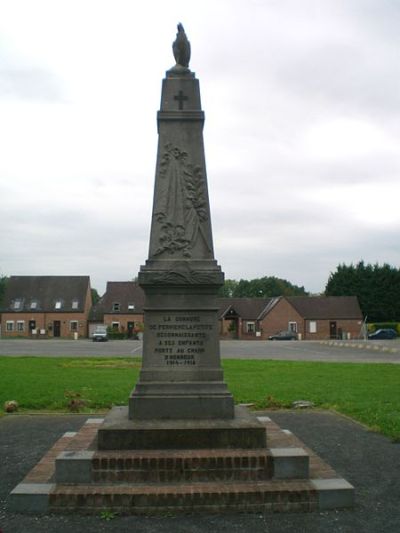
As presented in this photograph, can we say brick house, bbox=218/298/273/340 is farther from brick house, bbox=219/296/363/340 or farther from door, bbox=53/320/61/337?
door, bbox=53/320/61/337

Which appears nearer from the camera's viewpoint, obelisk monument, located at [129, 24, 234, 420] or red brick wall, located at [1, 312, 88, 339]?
obelisk monument, located at [129, 24, 234, 420]

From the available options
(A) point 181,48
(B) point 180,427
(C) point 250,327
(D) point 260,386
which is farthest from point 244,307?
(B) point 180,427

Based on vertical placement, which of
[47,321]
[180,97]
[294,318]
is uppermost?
[180,97]

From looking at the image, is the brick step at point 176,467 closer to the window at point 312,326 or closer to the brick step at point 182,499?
the brick step at point 182,499

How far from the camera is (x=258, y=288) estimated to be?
121438mm

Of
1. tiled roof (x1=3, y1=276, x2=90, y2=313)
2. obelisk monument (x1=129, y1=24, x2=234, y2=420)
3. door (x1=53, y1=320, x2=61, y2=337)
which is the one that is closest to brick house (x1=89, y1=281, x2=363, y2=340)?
tiled roof (x1=3, y1=276, x2=90, y2=313)

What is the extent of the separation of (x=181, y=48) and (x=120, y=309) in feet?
206

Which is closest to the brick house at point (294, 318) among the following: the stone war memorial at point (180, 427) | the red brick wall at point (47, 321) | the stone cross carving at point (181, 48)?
the red brick wall at point (47, 321)

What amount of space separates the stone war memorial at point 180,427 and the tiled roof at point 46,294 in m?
63.7

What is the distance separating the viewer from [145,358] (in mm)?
7953

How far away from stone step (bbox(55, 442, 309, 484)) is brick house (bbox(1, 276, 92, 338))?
6425 cm

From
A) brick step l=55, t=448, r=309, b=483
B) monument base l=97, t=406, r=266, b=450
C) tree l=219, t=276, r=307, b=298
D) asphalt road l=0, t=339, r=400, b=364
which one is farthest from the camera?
tree l=219, t=276, r=307, b=298

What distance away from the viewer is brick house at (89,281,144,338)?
6931 cm

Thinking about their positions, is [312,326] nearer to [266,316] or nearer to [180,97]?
[266,316]
